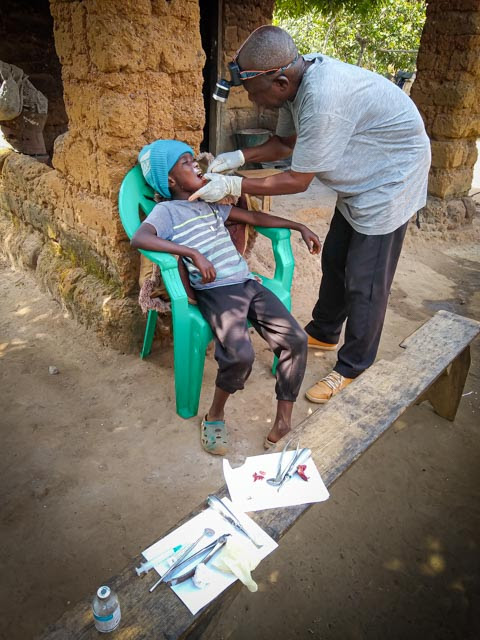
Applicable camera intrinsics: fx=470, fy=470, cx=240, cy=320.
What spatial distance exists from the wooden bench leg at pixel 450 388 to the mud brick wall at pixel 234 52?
477 cm

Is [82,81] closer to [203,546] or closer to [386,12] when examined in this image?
[203,546]

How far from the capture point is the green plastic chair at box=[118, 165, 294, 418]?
2.23 m

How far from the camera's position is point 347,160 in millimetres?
2232

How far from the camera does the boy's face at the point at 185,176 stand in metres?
2.35

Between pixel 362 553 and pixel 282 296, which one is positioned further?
pixel 282 296

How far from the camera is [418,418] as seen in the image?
8.59 feet

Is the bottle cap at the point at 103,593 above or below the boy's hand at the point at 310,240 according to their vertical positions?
below

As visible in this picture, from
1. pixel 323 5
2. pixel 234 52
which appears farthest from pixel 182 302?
pixel 323 5

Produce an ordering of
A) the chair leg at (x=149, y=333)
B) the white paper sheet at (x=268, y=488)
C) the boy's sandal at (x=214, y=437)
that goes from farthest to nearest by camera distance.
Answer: the chair leg at (x=149, y=333) < the boy's sandal at (x=214, y=437) < the white paper sheet at (x=268, y=488)

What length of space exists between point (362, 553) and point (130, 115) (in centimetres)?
237

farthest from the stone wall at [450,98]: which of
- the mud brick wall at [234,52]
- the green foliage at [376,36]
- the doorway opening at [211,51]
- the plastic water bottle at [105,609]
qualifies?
the green foliage at [376,36]

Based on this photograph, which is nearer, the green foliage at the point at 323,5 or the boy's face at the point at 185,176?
the boy's face at the point at 185,176

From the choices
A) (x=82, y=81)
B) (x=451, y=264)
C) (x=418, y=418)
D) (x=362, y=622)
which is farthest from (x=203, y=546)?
(x=451, y=264)

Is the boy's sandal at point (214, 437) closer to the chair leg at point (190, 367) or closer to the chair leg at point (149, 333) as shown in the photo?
the chair leg at point (190, 367)
